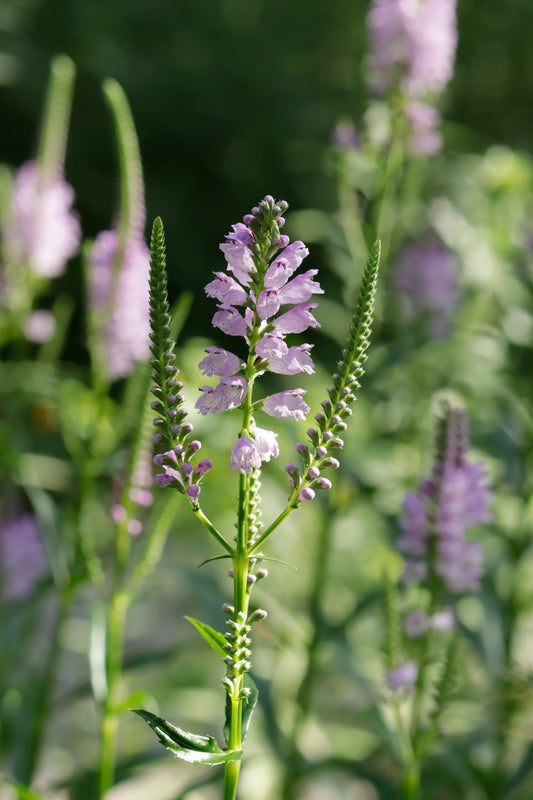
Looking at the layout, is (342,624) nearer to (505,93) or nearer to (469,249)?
(469,249)

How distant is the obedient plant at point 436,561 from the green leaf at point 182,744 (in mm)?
731

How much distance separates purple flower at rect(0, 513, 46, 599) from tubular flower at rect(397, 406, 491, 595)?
6.08ft

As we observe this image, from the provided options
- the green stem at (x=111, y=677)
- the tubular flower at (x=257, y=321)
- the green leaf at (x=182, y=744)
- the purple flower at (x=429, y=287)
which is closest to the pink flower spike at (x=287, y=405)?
the tubular flower at (x=257, y=321)

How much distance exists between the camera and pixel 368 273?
99 centimetres

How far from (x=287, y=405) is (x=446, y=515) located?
91 cm

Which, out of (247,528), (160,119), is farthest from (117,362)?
(160,119)

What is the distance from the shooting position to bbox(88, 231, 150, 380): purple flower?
93.5 inches

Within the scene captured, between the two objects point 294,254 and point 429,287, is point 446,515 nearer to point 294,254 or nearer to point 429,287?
point 294,254

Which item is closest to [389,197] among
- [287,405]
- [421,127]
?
[421,127]

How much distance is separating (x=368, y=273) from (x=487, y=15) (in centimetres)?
1018

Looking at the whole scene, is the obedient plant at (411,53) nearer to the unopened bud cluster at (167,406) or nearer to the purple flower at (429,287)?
the purple flower at (429,287)

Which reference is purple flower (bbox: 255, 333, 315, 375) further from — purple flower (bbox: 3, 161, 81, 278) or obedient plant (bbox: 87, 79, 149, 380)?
purple flower (bbox: 3, 161, 81, 278)

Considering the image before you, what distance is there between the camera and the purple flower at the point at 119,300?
238cm

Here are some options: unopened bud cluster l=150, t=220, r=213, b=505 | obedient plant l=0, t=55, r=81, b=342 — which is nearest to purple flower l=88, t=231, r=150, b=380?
obedient plant l=0, t=55, r=81, b=342
